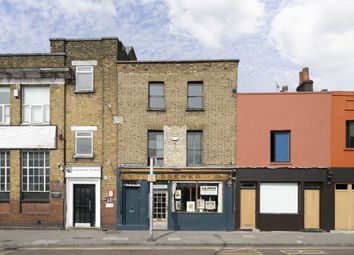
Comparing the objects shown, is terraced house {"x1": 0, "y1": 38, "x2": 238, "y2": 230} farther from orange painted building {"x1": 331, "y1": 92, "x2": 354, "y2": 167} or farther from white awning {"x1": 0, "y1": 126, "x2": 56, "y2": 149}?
orange painted building {"x1": 331, "y1": 92, "x2": 354, "y2": 167}

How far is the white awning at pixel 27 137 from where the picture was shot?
69.4 ft

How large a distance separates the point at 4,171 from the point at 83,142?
4616 mm

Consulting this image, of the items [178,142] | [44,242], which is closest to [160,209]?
[178,142]

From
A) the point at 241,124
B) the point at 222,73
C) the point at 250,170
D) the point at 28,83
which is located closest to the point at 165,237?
the point at 250,170

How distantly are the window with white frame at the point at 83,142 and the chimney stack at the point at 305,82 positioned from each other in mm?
12469

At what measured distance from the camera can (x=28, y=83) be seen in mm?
21344

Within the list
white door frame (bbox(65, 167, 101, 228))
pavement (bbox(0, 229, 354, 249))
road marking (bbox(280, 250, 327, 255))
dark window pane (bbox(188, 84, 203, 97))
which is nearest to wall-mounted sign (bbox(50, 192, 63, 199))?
white door frame (bbox(65, 167, 101, 228))

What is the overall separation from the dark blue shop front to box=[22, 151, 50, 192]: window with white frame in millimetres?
4118

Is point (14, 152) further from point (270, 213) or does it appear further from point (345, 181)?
point (345, 181)

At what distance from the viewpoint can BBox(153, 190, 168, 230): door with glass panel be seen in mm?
20969

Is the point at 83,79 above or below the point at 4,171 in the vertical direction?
above

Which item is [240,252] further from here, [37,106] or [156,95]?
[37,106]

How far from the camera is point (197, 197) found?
20984 millimetres

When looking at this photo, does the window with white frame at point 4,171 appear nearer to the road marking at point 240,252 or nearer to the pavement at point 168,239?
the pavement at point 168,239
